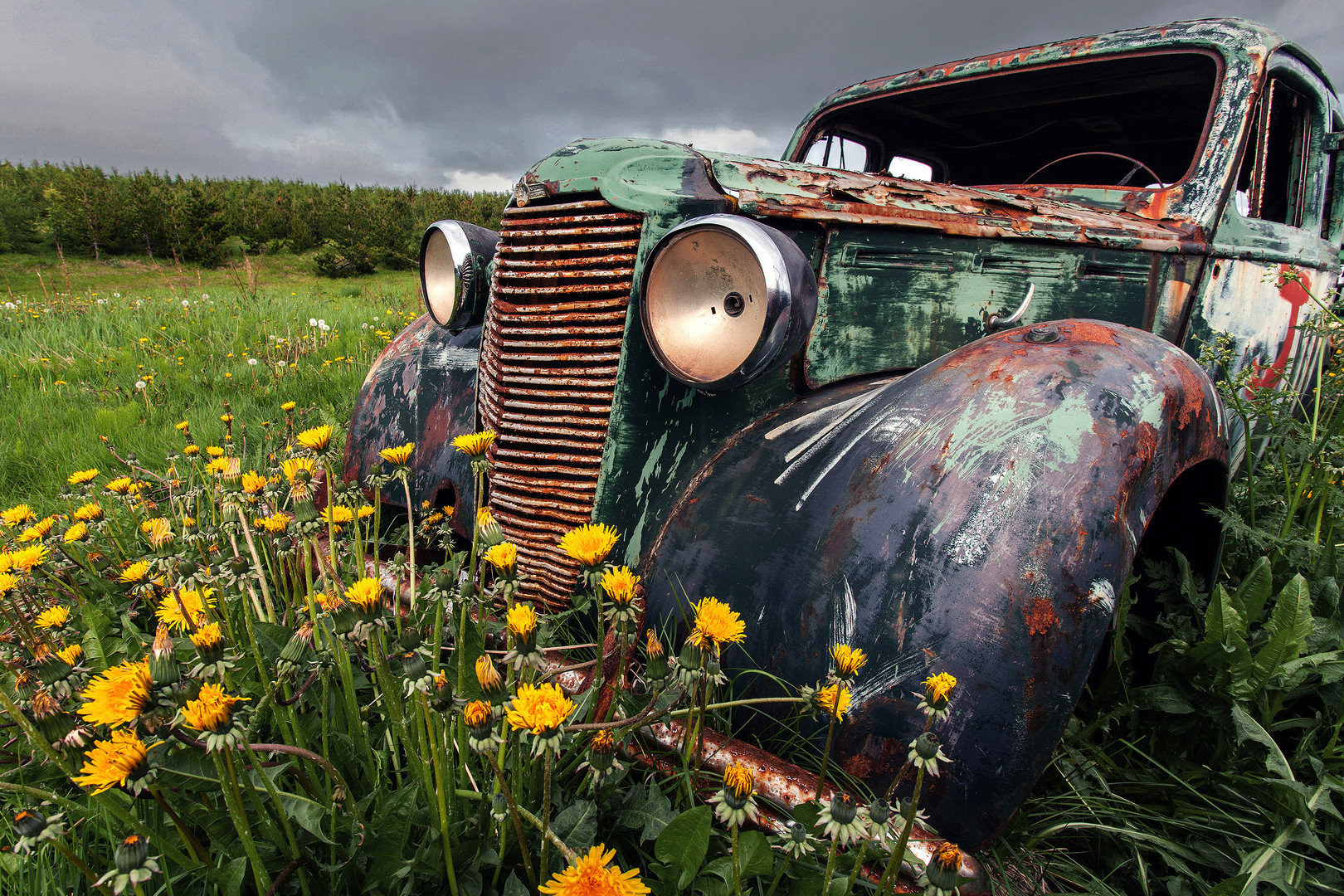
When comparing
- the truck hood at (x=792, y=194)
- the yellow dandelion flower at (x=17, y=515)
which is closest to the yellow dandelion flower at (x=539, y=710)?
the truck hood at (x=792, y=194)

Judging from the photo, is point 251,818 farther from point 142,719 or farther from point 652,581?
point 652,581

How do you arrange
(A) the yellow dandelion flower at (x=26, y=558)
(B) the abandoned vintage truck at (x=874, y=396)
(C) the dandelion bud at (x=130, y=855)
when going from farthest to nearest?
(A) the yellow dandelion flower at (x=26, y=558)
(B) the abandoned vintage truck at (x=874, y=396)
(C) the dandelion bud at (x=130, y=855)

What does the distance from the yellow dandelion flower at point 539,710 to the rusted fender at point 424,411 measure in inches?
43.9

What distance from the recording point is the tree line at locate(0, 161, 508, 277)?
21828mm

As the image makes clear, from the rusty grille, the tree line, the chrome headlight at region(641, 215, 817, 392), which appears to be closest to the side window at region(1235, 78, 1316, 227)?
the chrome headlight at region(641, 215, 817, 392)

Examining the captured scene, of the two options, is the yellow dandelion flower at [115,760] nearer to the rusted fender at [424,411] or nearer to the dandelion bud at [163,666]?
the dandelion bud at [163,666]

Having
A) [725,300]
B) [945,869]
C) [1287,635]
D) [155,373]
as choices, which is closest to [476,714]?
[945,869]

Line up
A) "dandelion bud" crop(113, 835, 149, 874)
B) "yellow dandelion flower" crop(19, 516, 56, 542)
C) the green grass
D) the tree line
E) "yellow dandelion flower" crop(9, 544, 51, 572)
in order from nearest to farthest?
Answer: "dandelion bud" crop(113, 835, 149, 874)
"yellow dandelion flower" crop(9, 544, 51, 572)
"yellow dandelion flower" crop(19, 516, 56, 542)
the green grass
the tree line

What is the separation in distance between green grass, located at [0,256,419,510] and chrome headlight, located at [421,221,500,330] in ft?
5.83

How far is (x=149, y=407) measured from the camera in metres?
4.02

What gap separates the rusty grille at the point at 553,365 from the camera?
57.1 inches

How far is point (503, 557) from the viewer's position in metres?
0.98

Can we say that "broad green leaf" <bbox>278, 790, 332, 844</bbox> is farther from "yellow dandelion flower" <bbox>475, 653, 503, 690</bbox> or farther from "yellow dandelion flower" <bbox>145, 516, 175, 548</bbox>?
"yellow dandelion flower" <bbox>145, 516, 175, 548</bbox>

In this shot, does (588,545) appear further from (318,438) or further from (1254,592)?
(1254,592)
